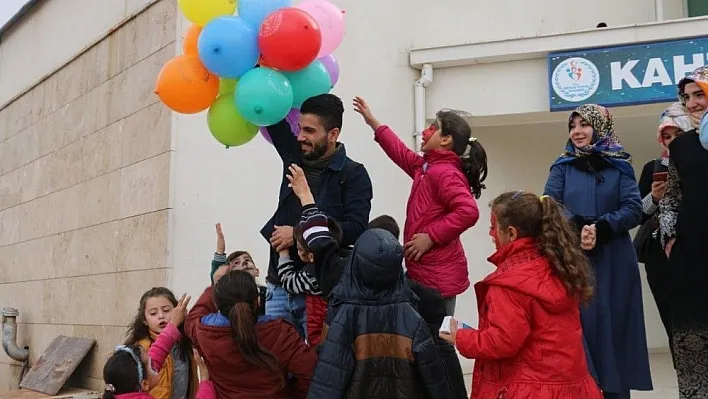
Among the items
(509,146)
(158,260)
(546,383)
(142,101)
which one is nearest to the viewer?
(546,383)

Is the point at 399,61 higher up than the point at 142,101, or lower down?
higher up

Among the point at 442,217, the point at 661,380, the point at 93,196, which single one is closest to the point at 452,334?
the point at 442,217

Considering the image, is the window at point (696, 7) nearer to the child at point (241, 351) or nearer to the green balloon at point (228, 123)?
the green balloon at point (228, 123)

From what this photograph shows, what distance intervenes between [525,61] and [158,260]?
354 centimetres

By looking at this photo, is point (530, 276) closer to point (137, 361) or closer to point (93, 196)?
point (137, 361)

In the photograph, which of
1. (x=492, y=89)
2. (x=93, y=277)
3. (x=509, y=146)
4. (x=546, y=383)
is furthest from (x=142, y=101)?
(x=546, y=383)

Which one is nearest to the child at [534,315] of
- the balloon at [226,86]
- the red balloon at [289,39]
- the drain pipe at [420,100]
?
the red balloon at [289,39]

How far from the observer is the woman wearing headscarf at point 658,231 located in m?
2.79

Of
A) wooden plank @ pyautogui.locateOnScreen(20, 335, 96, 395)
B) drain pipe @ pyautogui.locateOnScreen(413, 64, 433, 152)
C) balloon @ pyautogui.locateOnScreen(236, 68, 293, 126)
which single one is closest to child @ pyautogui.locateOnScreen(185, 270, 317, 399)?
balloon @ pyautogui.locateOnScreen(236, 68, 293, 126)

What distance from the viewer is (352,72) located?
221 inches

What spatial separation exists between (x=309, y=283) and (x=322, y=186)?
442 millimetres

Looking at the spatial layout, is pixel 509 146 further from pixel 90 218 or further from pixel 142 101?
pixel 90 218

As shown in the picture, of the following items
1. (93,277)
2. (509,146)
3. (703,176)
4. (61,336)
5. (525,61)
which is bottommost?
(61,336)

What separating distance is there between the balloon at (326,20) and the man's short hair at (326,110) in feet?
1.22
